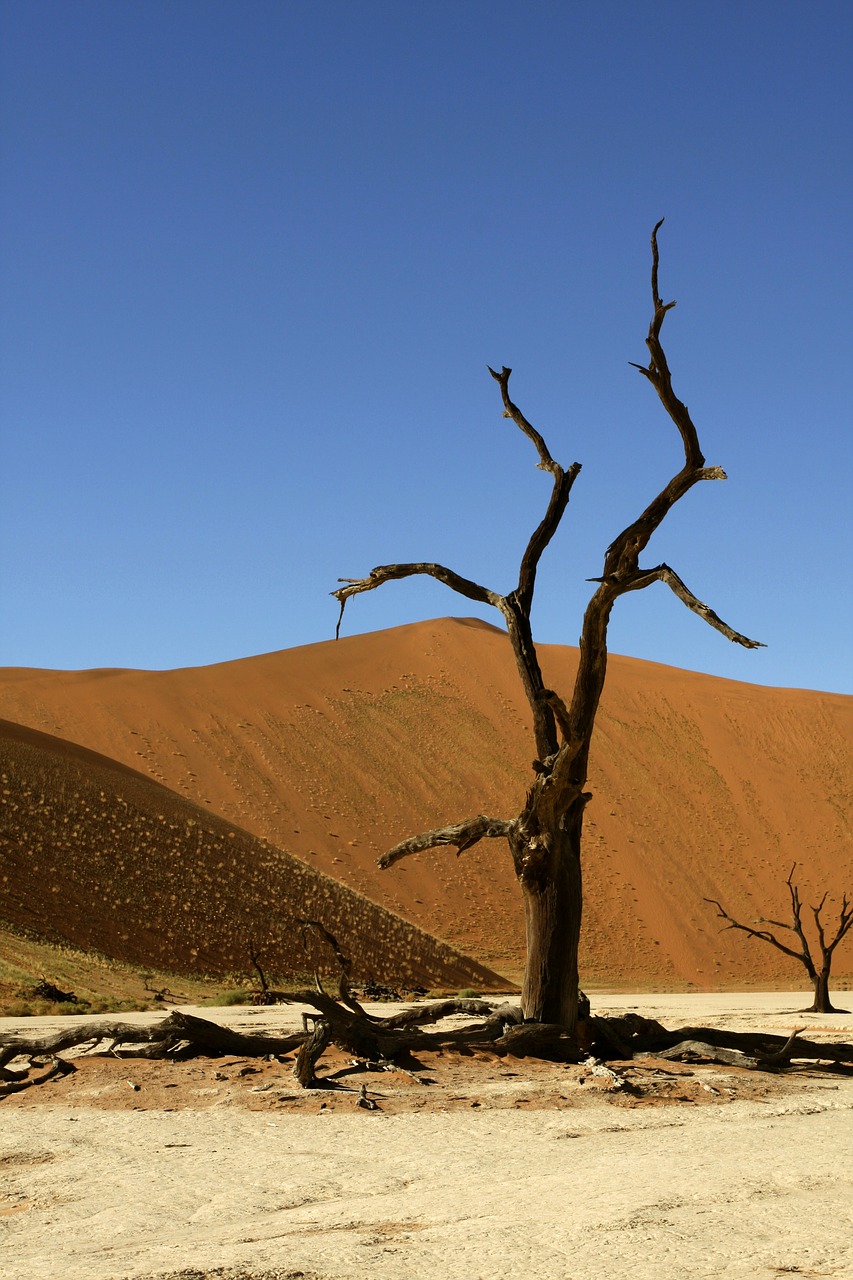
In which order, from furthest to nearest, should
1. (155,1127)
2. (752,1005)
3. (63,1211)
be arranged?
(752,1005)
(155,1127)
(63,1211)

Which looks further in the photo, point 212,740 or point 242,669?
point 242,669

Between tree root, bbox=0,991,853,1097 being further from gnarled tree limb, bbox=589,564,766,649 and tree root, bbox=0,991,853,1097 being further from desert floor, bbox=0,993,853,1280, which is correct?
gnarled tree limb, bbox=589,564,766,649

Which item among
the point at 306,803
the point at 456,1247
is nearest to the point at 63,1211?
the point at 456,1247

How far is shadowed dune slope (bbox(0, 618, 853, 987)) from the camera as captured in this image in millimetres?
46531

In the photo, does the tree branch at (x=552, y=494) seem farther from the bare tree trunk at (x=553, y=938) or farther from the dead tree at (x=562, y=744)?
the bare tree trunk at (x=553, y=938)

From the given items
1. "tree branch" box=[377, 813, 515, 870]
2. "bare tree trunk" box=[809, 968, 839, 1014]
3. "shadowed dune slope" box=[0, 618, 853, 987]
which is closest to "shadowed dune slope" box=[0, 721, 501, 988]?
"shadowed dune slope" box=[0, 618, 853, 987]

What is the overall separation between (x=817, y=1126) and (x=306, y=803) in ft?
145

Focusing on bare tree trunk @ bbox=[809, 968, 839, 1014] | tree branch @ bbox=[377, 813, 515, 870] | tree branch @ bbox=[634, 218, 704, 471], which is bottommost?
bare tree trunk @ bbox=[809, 968, 839, 1014]

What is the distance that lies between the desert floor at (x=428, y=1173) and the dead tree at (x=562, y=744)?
102 centimetres

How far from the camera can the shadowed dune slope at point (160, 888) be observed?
29.2 meters

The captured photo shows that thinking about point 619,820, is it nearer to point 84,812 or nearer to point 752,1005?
point 84,812

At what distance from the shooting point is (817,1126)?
8.68 m

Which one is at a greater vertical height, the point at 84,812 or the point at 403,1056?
the point at 84,812

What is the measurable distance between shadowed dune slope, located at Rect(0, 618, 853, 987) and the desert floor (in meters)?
30.9
